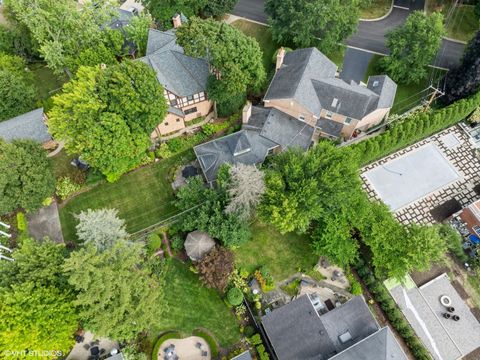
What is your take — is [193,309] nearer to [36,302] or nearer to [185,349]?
[185,349]

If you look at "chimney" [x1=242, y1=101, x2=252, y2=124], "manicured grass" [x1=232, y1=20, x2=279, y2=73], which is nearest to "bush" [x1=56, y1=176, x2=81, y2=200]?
"chimney" [x1=242, y1=101, x2=252, y2=124]

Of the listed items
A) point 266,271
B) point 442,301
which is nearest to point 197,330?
point 266,271

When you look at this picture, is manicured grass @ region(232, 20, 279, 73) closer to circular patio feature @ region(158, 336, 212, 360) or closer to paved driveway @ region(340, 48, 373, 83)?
paved driveway @ region(340, 48, 373, 83)

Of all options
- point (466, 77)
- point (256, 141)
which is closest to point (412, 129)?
point (466, 77)

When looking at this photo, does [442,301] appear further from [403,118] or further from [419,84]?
[419,84]

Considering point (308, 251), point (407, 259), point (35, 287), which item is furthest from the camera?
point (308, 251)
